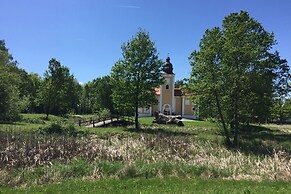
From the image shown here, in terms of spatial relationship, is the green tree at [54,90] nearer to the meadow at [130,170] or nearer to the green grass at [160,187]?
the meadow at [130,170]

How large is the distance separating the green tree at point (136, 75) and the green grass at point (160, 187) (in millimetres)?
17842

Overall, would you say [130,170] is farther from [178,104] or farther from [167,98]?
[178,104]

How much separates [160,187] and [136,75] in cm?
1986

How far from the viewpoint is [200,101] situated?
21672 mm

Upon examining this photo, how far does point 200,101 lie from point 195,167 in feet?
34.6

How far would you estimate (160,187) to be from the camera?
8.66 meters

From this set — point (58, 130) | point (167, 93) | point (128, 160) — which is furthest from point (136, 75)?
point (167, 93)

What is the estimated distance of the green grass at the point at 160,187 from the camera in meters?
8.10

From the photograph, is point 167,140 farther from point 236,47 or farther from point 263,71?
point 263,71

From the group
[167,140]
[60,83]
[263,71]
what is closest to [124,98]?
[167,140]

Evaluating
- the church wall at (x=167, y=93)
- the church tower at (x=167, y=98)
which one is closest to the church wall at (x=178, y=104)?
the church tower at (x=167, y=98)

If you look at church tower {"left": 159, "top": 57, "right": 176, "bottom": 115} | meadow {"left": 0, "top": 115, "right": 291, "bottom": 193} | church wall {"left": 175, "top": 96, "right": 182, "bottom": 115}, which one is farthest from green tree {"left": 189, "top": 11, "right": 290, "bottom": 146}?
church wall {"left": 175, "top": 96, "right": 182, "bottom": 115}

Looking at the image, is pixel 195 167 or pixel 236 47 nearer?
pixel 195 167

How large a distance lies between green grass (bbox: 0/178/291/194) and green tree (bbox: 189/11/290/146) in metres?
11.1
